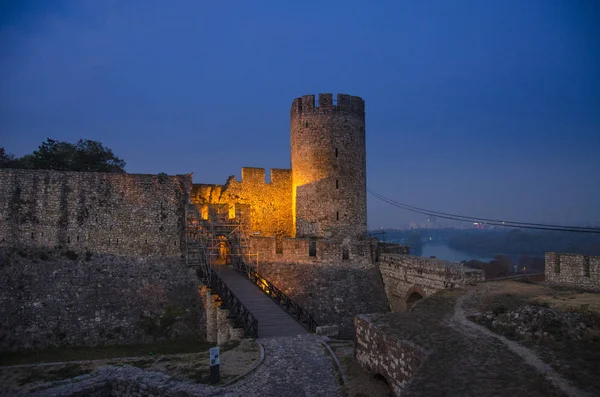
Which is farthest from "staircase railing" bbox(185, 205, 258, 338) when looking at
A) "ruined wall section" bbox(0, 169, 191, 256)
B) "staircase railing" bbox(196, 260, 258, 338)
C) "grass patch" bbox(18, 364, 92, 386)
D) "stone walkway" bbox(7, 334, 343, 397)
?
"grass patch" bbox(18, 364, 92, 386)

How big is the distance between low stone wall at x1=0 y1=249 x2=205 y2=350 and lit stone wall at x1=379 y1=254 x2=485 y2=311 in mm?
8394

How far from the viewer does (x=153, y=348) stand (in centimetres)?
1583

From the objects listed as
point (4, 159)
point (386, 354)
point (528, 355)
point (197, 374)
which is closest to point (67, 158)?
point (4, 159)

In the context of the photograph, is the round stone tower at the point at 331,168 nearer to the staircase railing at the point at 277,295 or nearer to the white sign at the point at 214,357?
the staircase railing at the point at 277,295

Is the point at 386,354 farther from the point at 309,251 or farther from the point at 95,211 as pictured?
the point at 95,211

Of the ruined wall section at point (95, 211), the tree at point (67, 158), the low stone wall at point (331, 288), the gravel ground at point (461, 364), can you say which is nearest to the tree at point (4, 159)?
the tree at point (67, 158)

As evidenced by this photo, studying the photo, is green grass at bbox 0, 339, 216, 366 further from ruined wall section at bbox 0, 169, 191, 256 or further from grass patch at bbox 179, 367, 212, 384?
ruined wall section at bbox 0, 169, 191, 256

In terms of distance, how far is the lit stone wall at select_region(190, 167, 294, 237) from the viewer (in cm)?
2288

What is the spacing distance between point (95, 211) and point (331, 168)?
36.1ft

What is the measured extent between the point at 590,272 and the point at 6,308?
A: 2036cm

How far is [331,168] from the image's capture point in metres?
21.7

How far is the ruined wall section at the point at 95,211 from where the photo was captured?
57.1ft

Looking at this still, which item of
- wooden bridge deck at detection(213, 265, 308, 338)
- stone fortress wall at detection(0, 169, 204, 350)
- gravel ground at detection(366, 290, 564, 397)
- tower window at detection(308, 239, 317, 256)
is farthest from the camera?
tower window at detection(308, 239, 317, 256)

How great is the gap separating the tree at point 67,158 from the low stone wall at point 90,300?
8.11 meters
